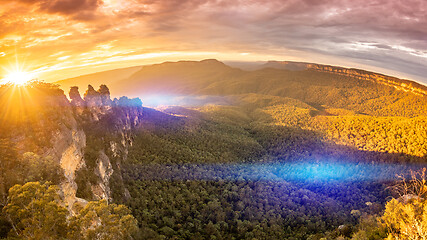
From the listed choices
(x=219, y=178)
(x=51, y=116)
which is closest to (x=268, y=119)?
A: (x=219, y=178)

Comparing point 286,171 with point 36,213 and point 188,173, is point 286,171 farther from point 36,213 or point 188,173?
point 36,213

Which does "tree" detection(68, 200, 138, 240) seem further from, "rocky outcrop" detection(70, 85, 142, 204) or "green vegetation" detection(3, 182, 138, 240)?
"rocky outcrop" detection(70, 85, 142, 204)

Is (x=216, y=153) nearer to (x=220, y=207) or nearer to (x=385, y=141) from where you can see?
(x=220, y=207)

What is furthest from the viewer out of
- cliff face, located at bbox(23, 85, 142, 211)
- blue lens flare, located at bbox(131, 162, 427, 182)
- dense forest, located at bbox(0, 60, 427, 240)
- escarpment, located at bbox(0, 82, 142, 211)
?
blue lens flare, located at bbox(131, 162, 427, 182)

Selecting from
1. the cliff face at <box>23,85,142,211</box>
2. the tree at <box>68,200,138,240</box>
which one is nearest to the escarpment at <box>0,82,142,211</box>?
the cliff face at <box>23,85,142,211</box>

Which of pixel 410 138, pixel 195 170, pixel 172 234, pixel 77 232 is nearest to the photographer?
pixel 77 232

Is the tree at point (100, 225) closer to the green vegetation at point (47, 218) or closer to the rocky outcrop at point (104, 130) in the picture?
the green vegetation at point (47, 218)
